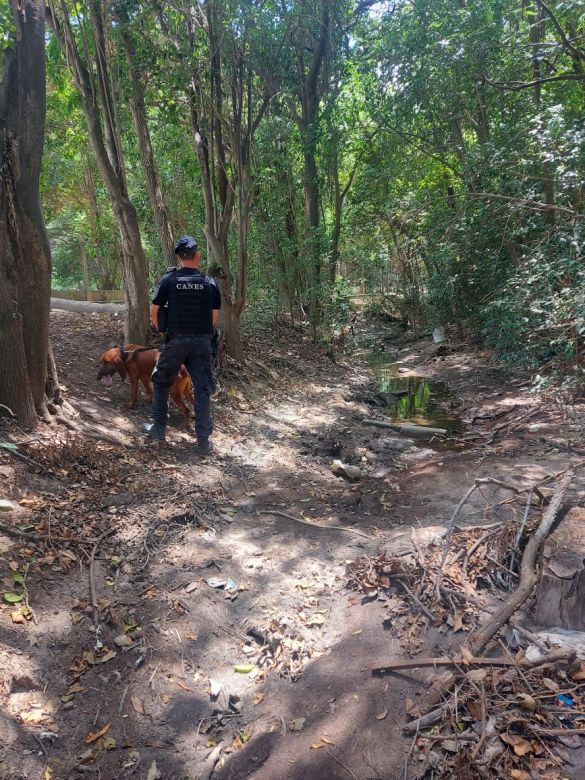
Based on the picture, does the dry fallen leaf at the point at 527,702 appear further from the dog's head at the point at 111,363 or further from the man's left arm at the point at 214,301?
the dog's head at the point at 111,363

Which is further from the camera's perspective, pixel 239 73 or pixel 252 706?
pixel 239 73

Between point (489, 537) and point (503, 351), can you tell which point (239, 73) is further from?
point (489, 537)

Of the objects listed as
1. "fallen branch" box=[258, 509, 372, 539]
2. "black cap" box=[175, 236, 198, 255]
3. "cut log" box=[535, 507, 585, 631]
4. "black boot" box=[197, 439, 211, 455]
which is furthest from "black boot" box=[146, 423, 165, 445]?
"cut log" box=[535, 507, 585, 631]

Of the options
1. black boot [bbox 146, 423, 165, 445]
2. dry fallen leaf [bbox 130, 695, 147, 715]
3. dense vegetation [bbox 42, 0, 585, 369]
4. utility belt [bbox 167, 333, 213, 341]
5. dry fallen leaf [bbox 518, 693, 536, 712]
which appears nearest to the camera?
dry fallen leaf [bbox 518, 693, 536, 712]

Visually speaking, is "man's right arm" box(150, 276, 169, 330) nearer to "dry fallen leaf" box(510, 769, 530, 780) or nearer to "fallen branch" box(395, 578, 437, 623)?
"fallen branch" box(395, 578, 437, 623)

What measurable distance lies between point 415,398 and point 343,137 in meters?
6.96

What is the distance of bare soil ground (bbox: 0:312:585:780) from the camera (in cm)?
242

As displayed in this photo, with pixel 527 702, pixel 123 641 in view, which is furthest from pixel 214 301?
pixel 527 702

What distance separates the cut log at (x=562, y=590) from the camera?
9.02 ft

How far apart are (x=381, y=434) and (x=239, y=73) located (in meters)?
7.05

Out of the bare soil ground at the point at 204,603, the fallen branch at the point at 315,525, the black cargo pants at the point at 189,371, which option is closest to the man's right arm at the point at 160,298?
the black cargo pants at the point at 189,371

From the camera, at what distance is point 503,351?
37.0 ft

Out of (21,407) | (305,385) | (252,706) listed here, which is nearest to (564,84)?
(305,385)

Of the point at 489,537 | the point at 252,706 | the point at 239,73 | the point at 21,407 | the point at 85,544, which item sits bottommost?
the point at 252,706
